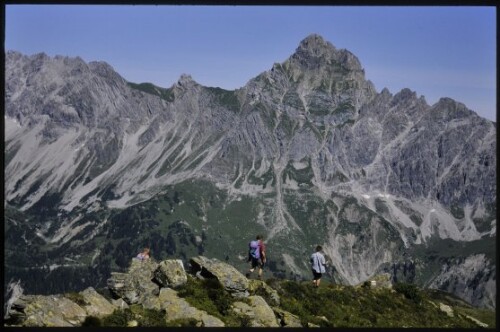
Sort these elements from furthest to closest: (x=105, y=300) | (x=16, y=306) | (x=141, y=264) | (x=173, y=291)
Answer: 1. (x=141, y=264)
2. (x=173, y=291)
3. (x=105, y=300)
4. (x=16, y=306)

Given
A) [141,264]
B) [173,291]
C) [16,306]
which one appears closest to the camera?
[16,306]

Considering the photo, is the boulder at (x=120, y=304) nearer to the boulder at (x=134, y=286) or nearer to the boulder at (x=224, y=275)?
the boulder at (x=134, y=286)

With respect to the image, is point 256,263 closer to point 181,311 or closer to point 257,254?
point 257,254

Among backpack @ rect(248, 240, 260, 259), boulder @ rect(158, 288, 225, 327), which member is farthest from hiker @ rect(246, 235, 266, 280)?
boulder @ rect(158, 288, 225, 327)

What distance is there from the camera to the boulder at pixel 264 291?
2500cm

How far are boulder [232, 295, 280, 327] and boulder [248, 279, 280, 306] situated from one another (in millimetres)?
1235

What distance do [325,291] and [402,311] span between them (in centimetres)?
374

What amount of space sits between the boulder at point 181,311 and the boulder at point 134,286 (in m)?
0.50

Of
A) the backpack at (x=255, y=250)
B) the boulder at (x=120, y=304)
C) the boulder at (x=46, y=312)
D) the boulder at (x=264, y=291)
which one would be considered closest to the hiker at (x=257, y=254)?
the backpack at (x=255, y=250)

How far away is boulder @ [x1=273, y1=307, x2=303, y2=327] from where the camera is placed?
23281mm
